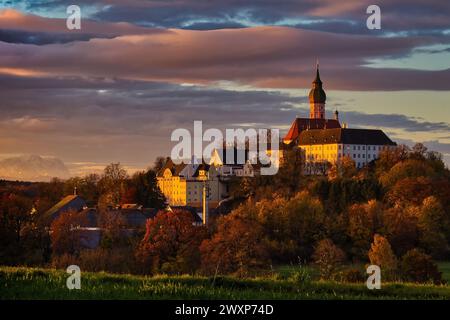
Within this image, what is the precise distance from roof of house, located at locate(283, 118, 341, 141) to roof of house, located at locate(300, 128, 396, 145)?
9124mm

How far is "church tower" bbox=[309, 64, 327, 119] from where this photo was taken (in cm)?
17875

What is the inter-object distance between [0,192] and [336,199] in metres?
36.8

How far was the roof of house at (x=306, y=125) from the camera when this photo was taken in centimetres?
16638

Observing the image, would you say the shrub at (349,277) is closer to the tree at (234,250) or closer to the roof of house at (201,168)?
the tree at (234,250)

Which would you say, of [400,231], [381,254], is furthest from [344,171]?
[381,254]

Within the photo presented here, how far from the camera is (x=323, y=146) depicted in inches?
5999

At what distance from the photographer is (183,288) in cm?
1379

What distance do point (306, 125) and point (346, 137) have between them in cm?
1774

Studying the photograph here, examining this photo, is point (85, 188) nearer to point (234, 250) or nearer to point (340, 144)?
point (340, 144)

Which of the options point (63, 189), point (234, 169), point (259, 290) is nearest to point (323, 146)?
point (234, 169)

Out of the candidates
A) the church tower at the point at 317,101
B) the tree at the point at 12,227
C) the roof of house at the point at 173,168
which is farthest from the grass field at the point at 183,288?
the church tower at the point at 317,101

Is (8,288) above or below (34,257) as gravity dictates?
above
